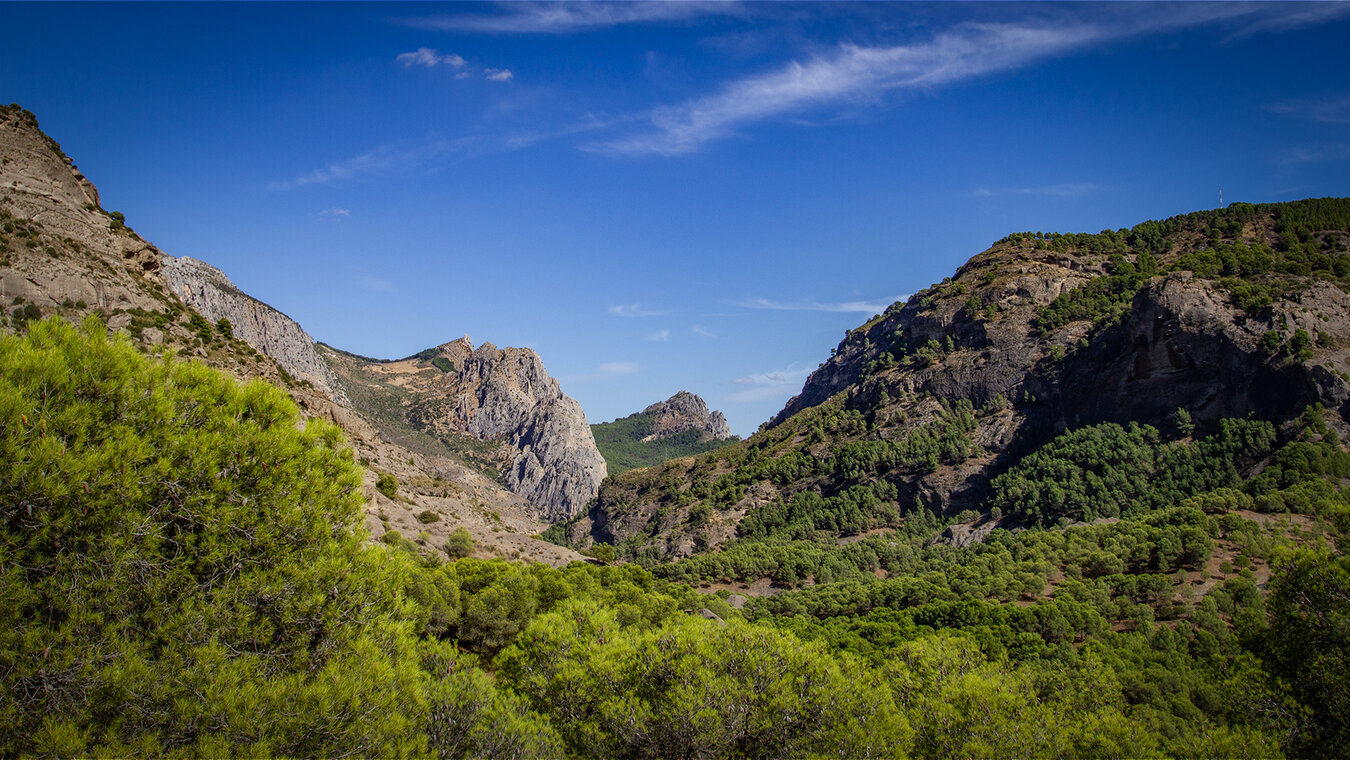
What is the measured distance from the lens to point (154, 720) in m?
8.22

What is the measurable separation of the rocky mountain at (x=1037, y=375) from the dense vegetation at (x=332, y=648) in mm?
72465

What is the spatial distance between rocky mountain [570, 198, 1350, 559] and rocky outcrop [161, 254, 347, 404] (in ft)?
220

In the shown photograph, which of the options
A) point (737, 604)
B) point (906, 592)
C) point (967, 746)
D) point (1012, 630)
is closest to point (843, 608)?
point (906, 592)

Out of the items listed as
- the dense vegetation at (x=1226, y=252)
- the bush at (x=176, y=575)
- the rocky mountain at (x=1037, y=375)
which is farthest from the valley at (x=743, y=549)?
the dense vegetation at (x=1226, y=252)

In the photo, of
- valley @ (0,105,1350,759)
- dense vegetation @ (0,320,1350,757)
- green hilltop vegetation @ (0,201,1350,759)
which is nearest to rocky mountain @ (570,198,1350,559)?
valley @ (0,105,1350,759)

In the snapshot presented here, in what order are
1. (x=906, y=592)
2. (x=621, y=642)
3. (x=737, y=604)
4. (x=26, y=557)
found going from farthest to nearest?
(x=737, y=604)
(x=906, y=592)
(x=621, y=642)
(x=26, y=557)

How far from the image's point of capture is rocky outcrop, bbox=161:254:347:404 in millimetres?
102031

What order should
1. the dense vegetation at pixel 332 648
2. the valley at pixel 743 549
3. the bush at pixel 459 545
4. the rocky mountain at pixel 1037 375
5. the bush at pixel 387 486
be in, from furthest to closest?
the rocky mountain at pixel 1037 375
the bush at pixel 387 486
the bush at pixel 459 545
the valley at pixel 743 549
the dense vegetation at pixel 332 648

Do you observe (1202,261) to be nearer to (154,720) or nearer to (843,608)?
(843,608)

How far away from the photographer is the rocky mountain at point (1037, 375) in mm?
82062

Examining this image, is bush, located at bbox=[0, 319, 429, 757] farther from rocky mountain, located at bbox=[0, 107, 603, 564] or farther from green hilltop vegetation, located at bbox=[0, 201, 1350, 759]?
rocky mountain, located at bbox=[0, 107, 603, 564]

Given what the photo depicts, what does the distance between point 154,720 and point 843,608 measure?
204 feet

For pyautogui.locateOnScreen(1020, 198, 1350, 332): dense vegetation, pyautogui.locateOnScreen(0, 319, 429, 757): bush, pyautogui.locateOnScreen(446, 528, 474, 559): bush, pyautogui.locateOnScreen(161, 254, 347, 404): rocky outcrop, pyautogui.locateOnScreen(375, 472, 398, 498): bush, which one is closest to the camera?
pyautogui.locateOnScreen(0, 319, 429, 757): bush

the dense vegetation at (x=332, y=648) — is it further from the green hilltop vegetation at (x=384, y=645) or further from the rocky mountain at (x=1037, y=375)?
the rocky mountain at (x=1037, y=375)
